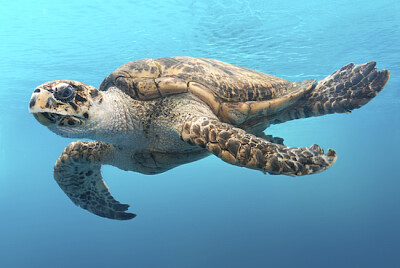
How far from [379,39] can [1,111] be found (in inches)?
1318

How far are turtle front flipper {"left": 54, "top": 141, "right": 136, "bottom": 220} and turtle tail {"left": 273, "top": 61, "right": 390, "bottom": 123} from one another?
3.18 metres

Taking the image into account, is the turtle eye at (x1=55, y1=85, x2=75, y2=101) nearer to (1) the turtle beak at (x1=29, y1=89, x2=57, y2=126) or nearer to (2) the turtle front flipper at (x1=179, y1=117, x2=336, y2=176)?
(1) the turtle beak at (x1=29, y1=89, x2=57, y2=126)

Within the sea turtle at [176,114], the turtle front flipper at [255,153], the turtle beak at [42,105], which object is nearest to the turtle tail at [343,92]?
the sea turtle at [176,114]

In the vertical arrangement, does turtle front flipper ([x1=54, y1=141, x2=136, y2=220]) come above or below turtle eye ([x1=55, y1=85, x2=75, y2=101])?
below

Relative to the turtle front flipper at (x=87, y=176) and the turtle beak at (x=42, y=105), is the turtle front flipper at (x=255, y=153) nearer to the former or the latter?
the turtle beak at (x=42, y=105)

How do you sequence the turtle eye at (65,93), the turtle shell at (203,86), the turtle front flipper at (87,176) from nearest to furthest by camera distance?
the turtle eye at (65,93) < the turtle shell at (203,86) < the turtle front flipper at (87,176)

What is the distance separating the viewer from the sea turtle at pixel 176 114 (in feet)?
8.00

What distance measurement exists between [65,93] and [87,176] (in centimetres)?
230

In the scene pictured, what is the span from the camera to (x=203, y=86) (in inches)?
133

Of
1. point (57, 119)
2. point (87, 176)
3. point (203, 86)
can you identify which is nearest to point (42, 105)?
point (57, 119)

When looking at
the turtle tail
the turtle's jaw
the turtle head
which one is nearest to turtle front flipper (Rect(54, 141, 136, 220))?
the turtle head

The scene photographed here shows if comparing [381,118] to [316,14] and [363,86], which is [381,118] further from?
[363,86]

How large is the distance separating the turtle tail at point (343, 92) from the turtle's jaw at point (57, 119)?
11.0ft

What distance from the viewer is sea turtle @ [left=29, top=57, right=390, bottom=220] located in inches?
96.0
